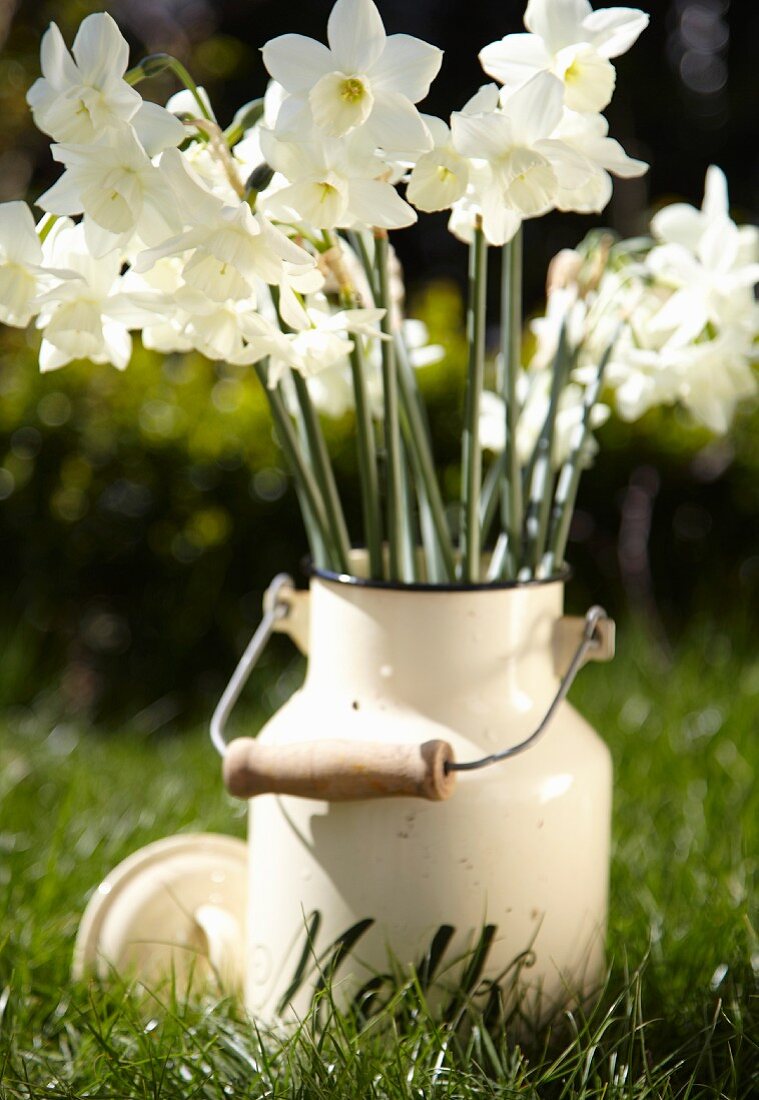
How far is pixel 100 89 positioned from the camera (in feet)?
2.13

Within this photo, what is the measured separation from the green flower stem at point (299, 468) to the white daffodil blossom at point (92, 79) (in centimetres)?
25

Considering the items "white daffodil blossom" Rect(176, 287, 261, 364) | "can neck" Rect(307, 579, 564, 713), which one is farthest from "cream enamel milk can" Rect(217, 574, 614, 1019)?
"white daffodil blossom" Rect(176, 287, 261, 364)

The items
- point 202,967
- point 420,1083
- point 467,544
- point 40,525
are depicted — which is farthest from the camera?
point 40,525

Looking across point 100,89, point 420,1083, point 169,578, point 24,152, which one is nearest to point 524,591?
point 420,1083

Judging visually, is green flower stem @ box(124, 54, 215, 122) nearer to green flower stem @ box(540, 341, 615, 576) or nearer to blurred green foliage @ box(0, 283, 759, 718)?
green flower stem @ box(540, 341, 615, 576)

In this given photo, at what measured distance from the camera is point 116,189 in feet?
2.14

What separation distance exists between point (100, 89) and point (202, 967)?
0.80 m

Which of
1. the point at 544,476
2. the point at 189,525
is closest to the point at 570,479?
the point at 544,476

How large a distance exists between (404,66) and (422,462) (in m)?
0.32

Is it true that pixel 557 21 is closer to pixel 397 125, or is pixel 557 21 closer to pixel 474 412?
pixel 397 125

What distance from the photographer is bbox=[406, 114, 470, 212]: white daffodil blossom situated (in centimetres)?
69

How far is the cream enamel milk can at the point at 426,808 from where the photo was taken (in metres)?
0.87

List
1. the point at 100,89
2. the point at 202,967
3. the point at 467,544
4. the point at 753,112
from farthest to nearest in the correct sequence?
1. the point at 753,112
2. the point at 202,967
3. the point at 467,544
4. the point at 100,89

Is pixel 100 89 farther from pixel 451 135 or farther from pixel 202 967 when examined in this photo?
pixel 202 967
